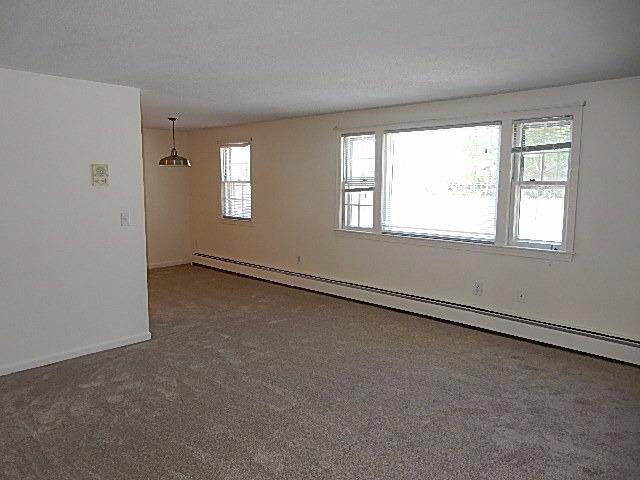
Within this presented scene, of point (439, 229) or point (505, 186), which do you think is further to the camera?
point (439, 229)

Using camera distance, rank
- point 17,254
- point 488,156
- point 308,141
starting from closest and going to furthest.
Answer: point 17,254, point 488,156, point 308,141

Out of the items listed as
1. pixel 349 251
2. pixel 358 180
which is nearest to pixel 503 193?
pixel 358 180

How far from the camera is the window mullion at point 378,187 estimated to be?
5.36 metres

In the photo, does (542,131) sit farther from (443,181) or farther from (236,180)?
(236,180)

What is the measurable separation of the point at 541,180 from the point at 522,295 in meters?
1.05

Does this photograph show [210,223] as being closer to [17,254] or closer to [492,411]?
[17,254]

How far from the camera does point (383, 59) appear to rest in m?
3.13

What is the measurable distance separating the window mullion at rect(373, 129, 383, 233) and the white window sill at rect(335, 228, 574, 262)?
0.13 m

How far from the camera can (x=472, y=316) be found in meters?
4.73

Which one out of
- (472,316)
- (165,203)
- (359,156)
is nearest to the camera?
(472,316)

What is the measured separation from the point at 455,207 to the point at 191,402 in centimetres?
315

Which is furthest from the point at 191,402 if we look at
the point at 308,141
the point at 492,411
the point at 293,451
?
the point at 308,141

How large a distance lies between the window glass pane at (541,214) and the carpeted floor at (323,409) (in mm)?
987

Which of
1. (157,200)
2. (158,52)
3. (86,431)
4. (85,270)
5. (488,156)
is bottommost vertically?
(86,431)
